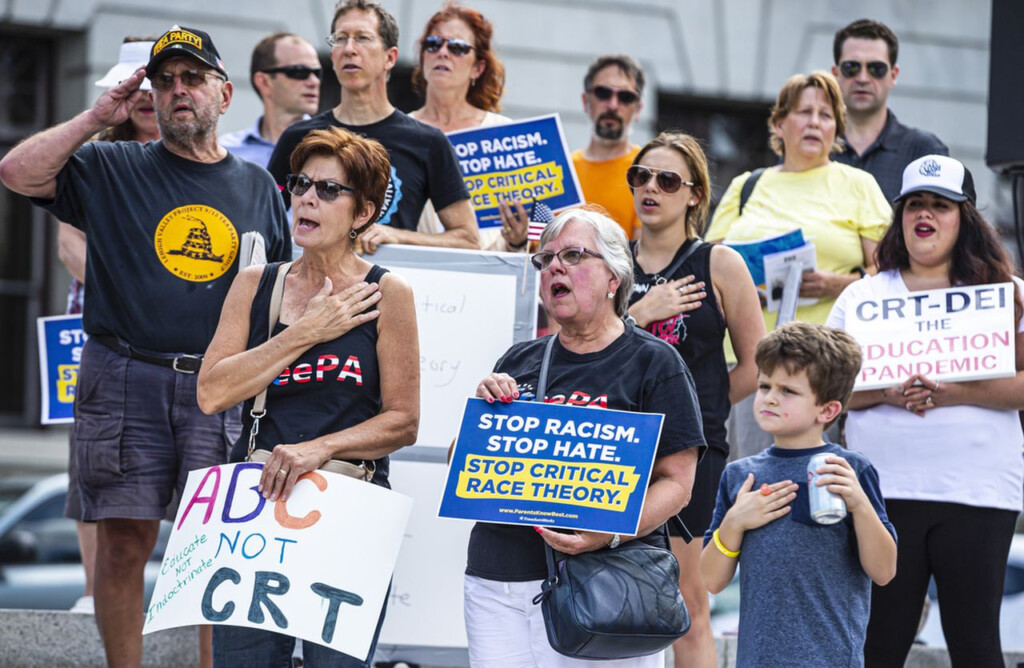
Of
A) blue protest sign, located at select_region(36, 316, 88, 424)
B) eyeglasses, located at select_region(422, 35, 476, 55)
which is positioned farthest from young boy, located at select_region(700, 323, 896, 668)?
blue protest sign, located at select_region(36, 316, 88, 424)

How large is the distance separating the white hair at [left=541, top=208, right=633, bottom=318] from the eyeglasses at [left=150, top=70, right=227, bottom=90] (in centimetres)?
157

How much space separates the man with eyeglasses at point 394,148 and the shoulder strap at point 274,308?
4.17 ft

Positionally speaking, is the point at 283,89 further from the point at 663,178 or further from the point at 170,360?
the point at 663,178

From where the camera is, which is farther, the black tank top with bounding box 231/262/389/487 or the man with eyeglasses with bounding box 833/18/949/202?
the man with eyeglasses with bounding box 833/18/949/202

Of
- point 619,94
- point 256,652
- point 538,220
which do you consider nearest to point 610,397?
point 256,652

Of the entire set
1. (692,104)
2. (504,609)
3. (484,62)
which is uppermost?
(692,104)

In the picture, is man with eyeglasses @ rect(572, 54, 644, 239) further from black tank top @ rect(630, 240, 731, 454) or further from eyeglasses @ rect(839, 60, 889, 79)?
black tank top @ rect(630, 240, 731, 454)

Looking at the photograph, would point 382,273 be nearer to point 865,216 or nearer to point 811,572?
point 811,572

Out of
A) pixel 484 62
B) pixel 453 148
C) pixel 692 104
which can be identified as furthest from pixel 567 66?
pixel 453 148

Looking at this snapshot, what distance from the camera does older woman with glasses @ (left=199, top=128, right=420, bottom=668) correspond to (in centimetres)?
425

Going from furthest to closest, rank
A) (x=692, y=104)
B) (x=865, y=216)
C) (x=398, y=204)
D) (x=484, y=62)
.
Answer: (x=692, y=104) < (x=484, y=62) < (x=865, y=216) < (x=398, y=204)

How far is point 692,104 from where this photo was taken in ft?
49.2

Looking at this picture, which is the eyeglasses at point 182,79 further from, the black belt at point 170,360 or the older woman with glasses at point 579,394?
the older woman with glasses at point 579,394

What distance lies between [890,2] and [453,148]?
33.2 ft
